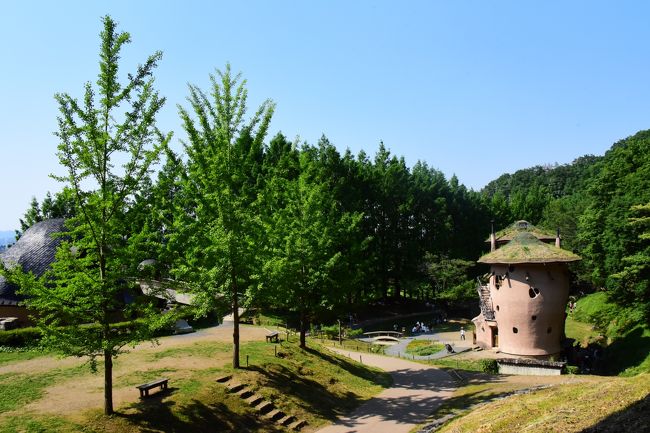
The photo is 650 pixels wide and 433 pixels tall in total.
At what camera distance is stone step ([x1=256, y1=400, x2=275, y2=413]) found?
19900mm

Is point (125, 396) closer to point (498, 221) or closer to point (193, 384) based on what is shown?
point (193, 384)

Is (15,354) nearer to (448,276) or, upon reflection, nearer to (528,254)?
(528,254)

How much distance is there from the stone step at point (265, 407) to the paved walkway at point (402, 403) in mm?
2355

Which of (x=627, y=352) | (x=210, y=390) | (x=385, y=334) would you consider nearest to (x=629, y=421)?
(x=210, y=390)

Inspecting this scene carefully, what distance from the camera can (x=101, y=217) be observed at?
50.8 feet

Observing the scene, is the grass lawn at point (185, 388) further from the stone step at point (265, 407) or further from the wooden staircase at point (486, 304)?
the wooden staircase at point (486, 304)

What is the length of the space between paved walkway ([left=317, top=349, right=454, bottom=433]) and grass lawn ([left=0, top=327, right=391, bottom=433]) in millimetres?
825

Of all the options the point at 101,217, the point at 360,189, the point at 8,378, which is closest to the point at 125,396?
the point at 8,378

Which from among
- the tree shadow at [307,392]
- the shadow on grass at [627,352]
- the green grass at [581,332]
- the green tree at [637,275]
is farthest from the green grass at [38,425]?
the green grass at [581,332]

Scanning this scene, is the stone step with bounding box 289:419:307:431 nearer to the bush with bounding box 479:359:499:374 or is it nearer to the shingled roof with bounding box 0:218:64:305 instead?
the bush with bounding box 479:359:499:374

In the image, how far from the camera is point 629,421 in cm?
1134

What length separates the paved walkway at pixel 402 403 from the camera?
1977 centimetres

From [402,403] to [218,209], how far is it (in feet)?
41.9

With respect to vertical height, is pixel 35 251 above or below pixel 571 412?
above
